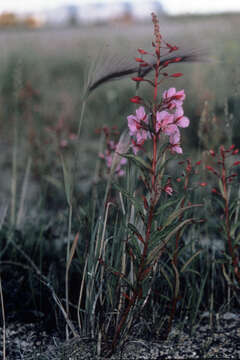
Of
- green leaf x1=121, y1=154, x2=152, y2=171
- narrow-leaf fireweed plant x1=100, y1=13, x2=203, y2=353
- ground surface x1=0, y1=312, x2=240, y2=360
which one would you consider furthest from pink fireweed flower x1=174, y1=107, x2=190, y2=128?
ground surface x1=0, y1=312, x2=240, y2=360

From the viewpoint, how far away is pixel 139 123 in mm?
1239

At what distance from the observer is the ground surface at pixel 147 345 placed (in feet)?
4.85

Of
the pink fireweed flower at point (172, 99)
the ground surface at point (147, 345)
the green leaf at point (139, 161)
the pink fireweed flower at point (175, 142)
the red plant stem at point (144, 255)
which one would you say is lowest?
the ground surface at point (147, 345)

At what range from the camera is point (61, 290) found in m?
1.78

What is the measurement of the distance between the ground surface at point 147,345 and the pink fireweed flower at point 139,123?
0.68 meters

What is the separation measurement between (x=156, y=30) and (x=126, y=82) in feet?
17.7

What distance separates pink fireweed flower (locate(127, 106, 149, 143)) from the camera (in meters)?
1.23

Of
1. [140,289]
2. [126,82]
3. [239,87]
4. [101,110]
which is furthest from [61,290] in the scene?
[126,82]

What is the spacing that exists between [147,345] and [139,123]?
0.80 metres

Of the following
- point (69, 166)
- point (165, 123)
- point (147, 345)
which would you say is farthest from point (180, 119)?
point (69, 166)

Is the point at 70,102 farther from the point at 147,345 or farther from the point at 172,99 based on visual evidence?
the point at 172,99

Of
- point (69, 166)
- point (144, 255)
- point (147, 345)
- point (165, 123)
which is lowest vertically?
point (147, 345)

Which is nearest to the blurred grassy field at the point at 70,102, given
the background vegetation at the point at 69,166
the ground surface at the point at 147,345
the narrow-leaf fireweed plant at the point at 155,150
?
the background vegetation at the point at 69,166

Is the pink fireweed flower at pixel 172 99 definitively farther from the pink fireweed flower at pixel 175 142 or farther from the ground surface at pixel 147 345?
the ground surface at pixel 147 345
